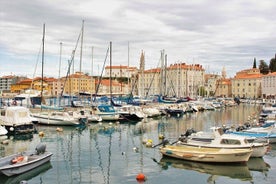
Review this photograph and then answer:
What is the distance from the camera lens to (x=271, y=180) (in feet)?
68.5

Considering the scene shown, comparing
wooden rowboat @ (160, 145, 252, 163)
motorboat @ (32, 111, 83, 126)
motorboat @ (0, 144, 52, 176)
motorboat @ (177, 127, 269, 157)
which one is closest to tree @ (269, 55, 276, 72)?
motorboat @ (32, 111, 83, 126)

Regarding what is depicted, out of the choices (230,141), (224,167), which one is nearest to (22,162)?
(224,167)

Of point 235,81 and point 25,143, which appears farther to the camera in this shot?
point 235,81

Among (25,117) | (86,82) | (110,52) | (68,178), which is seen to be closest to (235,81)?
(86,82)

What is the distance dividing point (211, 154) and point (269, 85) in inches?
5399

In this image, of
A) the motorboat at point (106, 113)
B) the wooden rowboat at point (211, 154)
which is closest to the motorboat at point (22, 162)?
the wooden rowboat at point (211, 154)

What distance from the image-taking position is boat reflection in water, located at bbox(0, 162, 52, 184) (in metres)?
19.9

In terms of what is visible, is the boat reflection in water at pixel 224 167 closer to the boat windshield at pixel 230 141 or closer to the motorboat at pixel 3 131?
the boat windshield at pixel 230 141

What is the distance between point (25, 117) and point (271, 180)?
2631 cm

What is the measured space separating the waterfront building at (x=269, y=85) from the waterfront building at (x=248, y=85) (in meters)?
12.9

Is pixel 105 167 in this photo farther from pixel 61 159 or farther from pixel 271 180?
pixel 271 180

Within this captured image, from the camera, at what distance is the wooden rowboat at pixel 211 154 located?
23.8 metres

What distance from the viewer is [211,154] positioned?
24.1m

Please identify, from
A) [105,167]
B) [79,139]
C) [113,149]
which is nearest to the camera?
[105,167]
